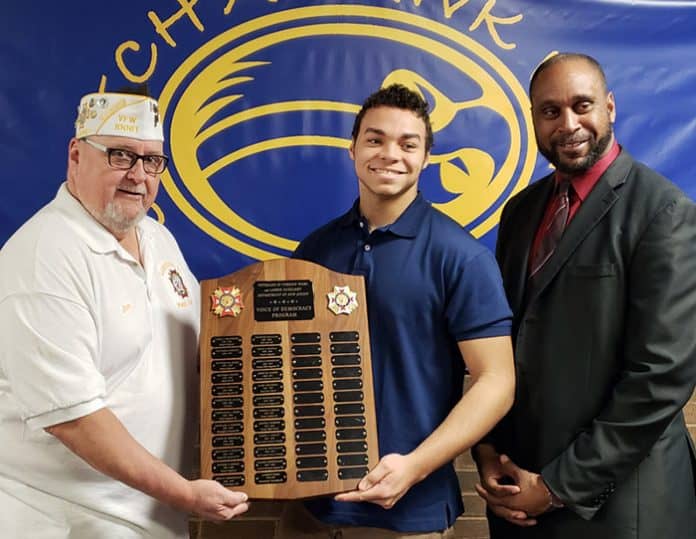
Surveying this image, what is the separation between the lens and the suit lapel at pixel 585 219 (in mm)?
1483

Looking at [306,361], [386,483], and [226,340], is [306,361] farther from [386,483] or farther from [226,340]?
[386,483]

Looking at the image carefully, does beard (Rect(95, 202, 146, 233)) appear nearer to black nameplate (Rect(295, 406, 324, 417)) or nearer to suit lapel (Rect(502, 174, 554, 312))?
black nameplate (Rect(295, 406, 324, 417))

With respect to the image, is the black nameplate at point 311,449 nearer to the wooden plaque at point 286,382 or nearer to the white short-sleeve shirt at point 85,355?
the wooden plaque at point 286,382

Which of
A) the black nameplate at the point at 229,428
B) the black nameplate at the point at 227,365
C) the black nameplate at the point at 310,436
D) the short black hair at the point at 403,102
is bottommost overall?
the black nameplate at the point at 310,436

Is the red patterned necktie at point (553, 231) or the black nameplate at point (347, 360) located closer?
the black nameplate at point (347, 360)

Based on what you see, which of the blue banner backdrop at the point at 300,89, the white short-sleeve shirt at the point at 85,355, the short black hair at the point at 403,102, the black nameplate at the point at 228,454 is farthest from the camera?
the blue banner backdrop at the point at 300,89

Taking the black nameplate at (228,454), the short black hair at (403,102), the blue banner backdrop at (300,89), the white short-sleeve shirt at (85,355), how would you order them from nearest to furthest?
the white short-sleeve shirt at (85,355) → the black nameplate at (228,454) → the short black hair at (403,102) → the blue banner backdrop at (300,89)

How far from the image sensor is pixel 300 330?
1.46 meters

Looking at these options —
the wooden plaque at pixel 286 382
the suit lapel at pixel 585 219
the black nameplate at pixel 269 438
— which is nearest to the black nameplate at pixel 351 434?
the wooden plaque at pixel 286 382

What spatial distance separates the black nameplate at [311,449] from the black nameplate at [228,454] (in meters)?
0.10

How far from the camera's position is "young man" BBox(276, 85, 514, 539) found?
4.67ft

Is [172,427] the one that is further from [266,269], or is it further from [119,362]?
[266,269]

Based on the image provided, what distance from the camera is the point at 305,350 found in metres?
1.45

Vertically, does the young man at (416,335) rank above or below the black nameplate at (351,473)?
above
